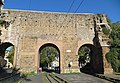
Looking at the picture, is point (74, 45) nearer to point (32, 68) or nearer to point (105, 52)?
point (105, 52)

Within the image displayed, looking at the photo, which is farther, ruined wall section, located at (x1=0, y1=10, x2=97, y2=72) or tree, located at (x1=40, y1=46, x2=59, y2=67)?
tree, located at (x1=40, y1=46, x2=59, y2=67)

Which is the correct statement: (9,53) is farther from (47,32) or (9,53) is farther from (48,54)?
(47,32)

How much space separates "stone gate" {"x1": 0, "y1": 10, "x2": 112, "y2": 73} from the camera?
23.2 metres

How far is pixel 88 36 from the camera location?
81.4 ft

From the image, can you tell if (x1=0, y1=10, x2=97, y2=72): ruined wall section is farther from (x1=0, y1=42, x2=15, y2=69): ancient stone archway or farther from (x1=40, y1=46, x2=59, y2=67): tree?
(x1=40, y1=46, x2=59, y2=67): tree

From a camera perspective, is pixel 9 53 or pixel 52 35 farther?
pixel 9 53

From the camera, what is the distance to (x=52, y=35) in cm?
2438

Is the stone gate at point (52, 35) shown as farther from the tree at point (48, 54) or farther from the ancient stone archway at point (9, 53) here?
the tree at point (48, 54)

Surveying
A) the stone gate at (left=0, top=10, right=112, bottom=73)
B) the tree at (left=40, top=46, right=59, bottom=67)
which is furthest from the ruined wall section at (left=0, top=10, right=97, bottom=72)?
the tree at (left=40, top=46, right=59, bottom=67)

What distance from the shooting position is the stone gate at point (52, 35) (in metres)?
23.2

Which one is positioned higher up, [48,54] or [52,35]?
[52,35]

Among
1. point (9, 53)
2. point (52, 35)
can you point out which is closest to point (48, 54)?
point (9, 53)

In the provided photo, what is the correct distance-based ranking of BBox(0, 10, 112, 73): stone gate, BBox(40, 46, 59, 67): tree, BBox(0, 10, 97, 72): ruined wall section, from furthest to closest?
BBox(40, 46, 59, 67): tree
BBox(0, 10, 97, 72): ruined wall section
BBox(0, 10, 112, 73): stone gate

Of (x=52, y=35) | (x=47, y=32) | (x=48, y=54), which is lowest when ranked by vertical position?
(x=48, y=54)
